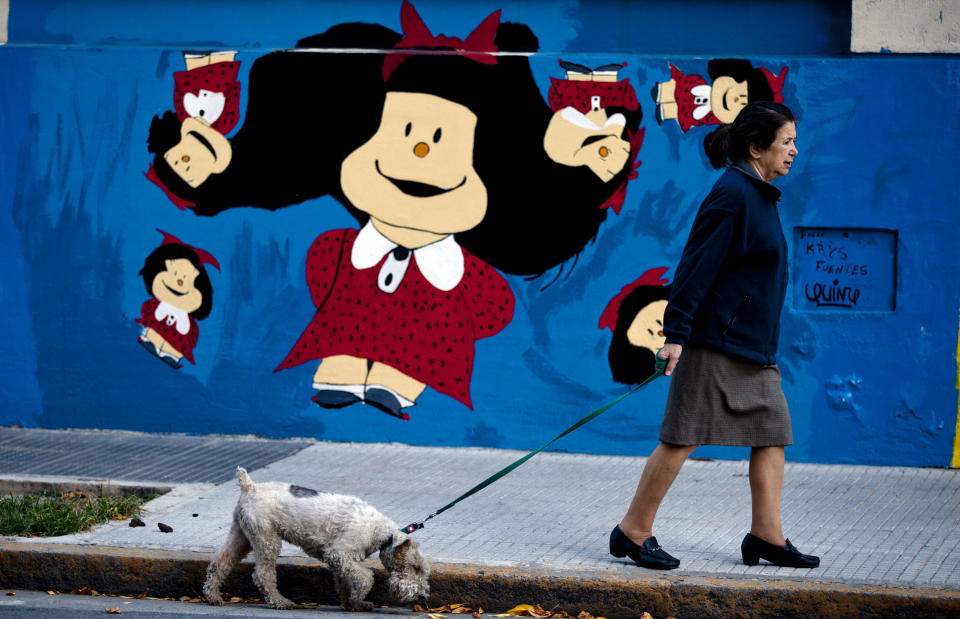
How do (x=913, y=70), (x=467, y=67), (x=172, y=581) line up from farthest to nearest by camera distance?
(x=467, y=67) → (x=913, y=70) → (x=172, y=581)

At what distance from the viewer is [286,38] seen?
7.83 metres

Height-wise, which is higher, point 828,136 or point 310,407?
point 828,136

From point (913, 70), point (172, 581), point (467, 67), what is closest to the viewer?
point (172, 581)

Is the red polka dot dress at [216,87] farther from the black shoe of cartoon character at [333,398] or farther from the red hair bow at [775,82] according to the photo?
the red hair bow at [775,82]

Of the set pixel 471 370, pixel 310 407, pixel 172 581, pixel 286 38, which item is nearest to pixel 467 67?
pixel 286 38

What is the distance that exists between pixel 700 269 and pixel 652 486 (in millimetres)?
966

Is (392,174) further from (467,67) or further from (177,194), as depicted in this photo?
(177,194)

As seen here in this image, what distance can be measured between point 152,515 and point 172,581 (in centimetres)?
87

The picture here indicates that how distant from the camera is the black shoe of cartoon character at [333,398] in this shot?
7.66 m

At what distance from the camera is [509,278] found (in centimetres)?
746

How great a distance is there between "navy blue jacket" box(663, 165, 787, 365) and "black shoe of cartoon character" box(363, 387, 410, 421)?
3.12 meters

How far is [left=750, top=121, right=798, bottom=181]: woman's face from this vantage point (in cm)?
491

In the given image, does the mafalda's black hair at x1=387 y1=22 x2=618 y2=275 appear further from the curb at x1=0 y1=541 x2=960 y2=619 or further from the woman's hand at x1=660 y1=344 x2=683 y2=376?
the curb at x1=0 y1=541 x2=960 y2=619

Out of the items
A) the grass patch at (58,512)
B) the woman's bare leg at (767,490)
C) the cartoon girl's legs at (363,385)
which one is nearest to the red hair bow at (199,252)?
the cartoon girl's legs at (363,385)
